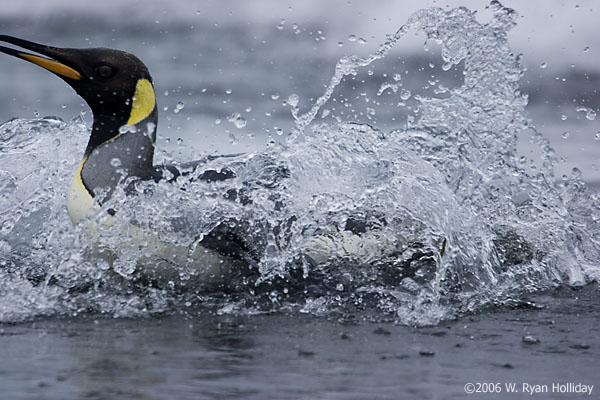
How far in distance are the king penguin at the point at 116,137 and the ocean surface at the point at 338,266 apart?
0.06m

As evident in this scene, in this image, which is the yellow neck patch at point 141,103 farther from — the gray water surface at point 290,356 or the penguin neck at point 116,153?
the gray water surface at point 290,356

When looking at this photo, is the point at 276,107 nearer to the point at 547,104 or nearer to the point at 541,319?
the point at 547,104

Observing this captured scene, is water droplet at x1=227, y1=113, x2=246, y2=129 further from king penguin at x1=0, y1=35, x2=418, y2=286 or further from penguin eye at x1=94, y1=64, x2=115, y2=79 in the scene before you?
penguin eye at x1=94, y1=64, x2=115, y2=79

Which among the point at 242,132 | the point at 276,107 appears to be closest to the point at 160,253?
the point at 242,132

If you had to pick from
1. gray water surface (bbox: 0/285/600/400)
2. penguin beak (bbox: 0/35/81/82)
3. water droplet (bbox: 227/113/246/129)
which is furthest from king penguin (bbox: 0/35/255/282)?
gray water surface (bbox: 0/285/600/400)

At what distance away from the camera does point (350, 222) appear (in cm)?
366

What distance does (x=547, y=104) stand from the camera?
770 cm

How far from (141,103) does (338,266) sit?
3.30 feet

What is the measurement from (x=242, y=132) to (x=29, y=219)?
2.90 m

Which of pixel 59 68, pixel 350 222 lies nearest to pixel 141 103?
pixel 59 68

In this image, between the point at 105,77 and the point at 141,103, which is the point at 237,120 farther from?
the point at 105,77

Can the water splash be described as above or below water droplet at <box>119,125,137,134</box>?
below

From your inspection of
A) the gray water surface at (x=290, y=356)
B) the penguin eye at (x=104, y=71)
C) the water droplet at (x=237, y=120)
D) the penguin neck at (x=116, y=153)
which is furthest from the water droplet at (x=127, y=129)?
the gray water surface at (x=290, y=356)

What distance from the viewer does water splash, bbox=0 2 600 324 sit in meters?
2.98
